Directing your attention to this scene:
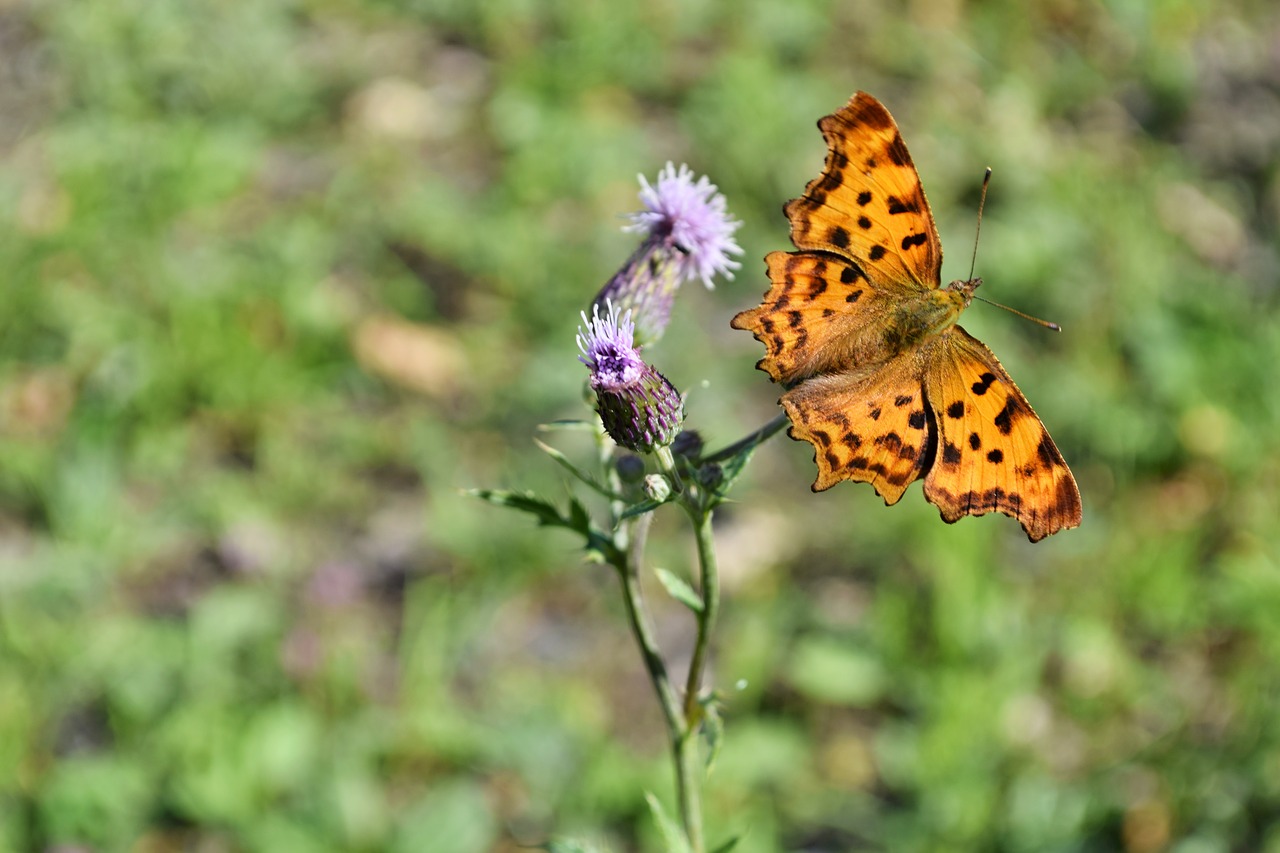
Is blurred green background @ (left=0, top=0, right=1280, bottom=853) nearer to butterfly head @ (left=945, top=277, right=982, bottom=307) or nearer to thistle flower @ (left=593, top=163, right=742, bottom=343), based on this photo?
thistle flower @ (left=593, top=163, right=742, bottom=343)

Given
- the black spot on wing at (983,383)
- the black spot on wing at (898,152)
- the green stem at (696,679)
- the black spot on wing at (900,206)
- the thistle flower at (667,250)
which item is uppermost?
the thistle flower at (667,250)

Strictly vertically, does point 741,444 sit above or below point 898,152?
below

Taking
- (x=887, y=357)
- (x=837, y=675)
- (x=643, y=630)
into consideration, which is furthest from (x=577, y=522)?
(x=837, y=675)

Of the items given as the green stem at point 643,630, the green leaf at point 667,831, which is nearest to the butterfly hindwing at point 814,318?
the green stem at point 643,630

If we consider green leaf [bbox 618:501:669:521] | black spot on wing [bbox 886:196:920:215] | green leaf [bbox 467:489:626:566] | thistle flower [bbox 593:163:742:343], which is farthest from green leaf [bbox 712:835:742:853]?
black spot on wing [bbox 886:196:920:215]

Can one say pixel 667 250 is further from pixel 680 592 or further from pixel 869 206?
pixel 680 592

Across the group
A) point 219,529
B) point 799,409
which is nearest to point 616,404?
point 799,409

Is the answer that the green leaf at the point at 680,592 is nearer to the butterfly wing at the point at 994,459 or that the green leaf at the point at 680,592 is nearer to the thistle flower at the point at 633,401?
the thistle flower at the point at 633,401

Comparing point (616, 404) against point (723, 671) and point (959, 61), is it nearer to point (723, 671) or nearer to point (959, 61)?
point (723, 671)
